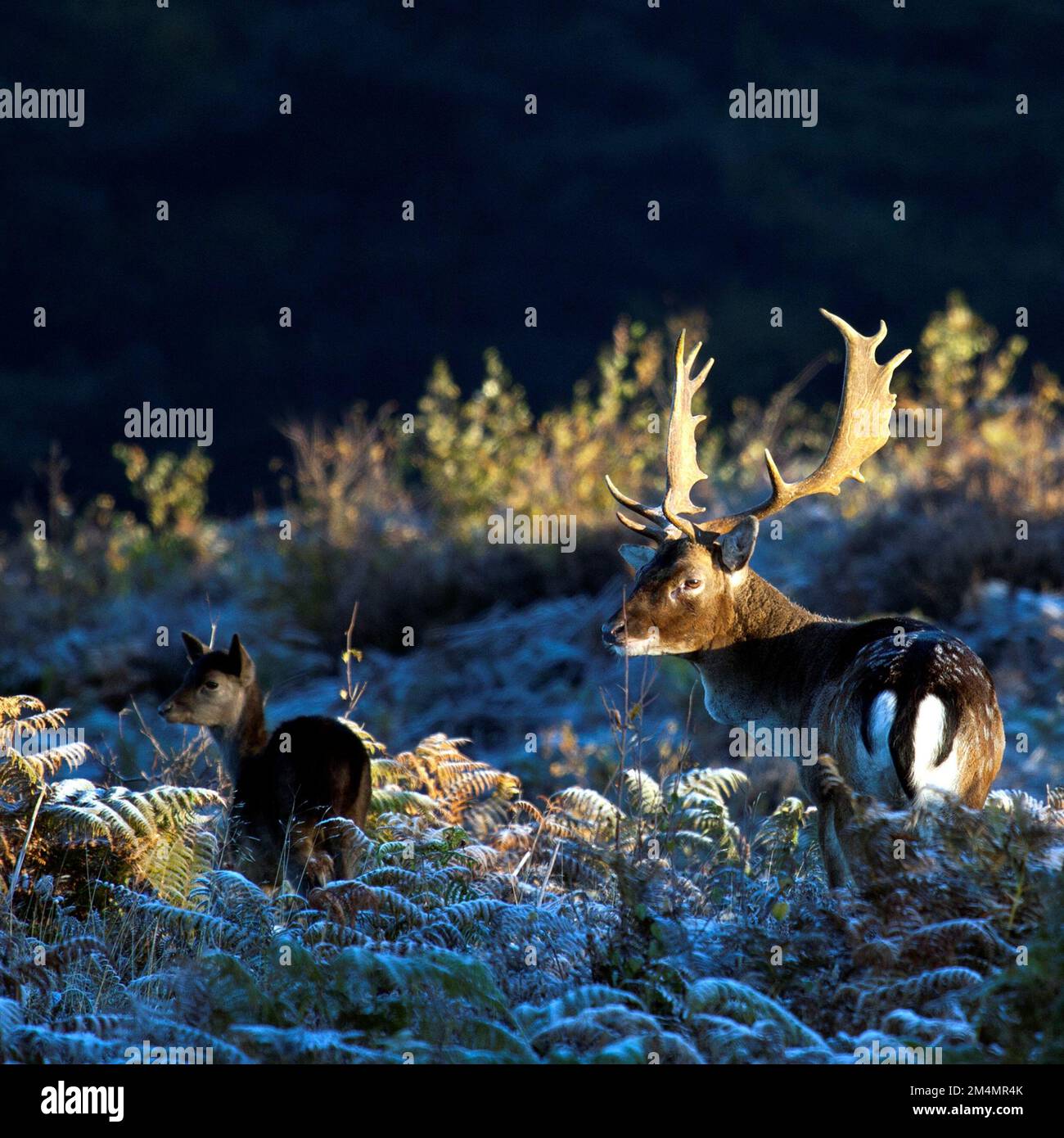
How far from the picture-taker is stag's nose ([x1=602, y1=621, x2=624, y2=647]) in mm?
6438

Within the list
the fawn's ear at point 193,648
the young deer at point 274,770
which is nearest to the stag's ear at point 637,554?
the young deer at point 274,770

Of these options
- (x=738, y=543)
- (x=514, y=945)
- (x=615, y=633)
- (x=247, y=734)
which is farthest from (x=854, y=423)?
(x=247, y=734)

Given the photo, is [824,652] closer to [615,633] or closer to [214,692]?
[615,633]

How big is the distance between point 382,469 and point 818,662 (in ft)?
32.7

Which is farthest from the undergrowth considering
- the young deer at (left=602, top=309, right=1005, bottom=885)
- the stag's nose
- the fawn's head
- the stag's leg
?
the fawn's head

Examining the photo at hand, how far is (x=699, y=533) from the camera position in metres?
6.70

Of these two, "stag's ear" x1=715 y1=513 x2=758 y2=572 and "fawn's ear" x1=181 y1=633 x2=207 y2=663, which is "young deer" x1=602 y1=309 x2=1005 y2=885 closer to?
"stag's ear" x1=715 y1=513 x2=758 y2=572

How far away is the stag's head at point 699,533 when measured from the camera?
21.3ft

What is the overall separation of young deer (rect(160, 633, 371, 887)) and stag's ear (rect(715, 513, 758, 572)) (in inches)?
72.9

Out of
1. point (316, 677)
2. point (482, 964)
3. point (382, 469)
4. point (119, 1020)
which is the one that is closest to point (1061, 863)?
point (482, 964)

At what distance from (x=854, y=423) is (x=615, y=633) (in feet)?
5.26

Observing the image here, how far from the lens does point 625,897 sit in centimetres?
507
